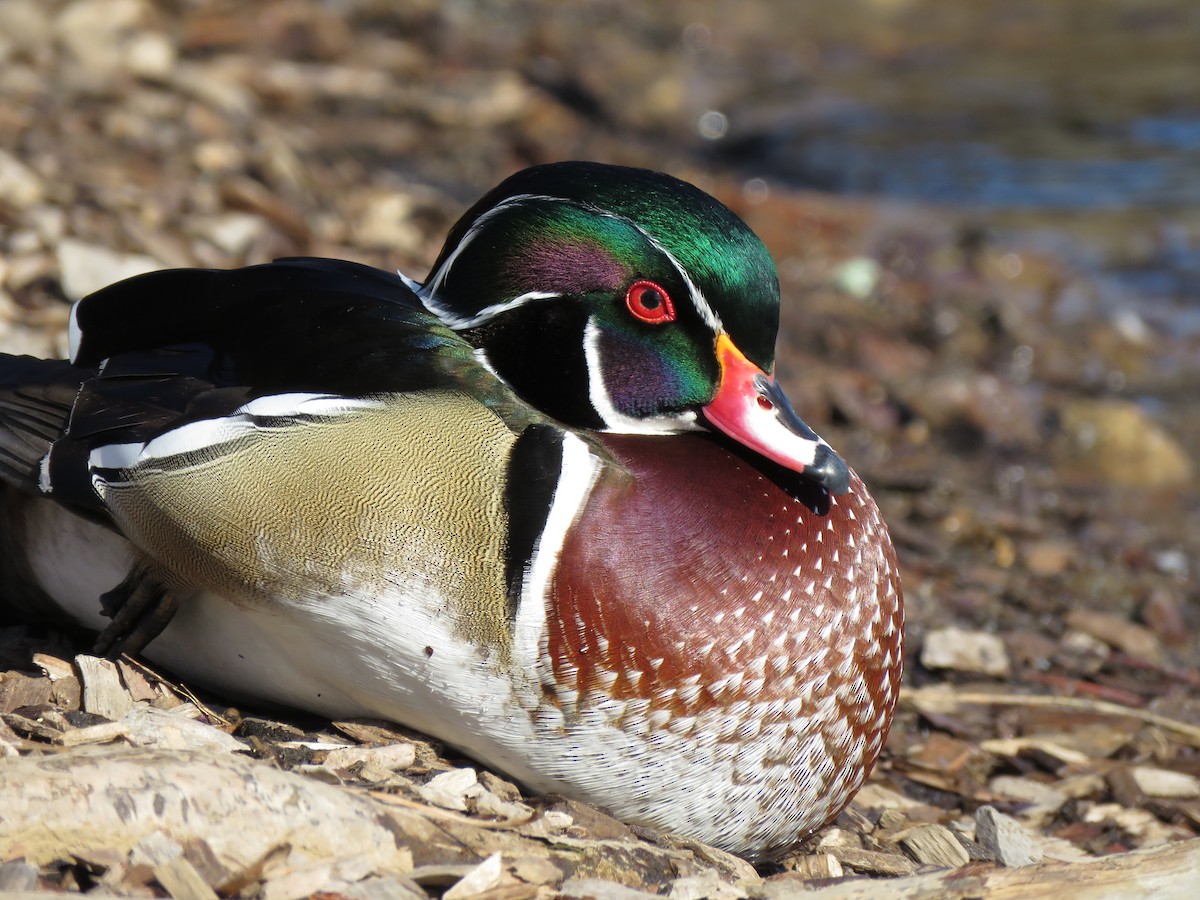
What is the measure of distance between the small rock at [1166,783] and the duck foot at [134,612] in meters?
2.57

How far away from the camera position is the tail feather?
120 inches

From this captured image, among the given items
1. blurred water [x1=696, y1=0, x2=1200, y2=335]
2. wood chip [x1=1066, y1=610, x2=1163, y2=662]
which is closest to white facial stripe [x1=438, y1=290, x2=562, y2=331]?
wood chip [x1=1066, y1=610, x2=1163, y2=662]

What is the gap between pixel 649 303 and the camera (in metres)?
2.88

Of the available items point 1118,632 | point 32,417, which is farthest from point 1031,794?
point 32,417

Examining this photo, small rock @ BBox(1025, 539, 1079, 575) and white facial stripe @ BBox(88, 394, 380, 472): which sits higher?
white facial stripe @ BBox(88, 394, 380, 472)

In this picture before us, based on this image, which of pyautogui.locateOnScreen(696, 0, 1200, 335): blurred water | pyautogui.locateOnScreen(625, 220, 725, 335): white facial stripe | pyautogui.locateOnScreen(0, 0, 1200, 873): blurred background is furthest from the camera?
pyautogui.locateOnScreen(696, 0, 1200, 335): blurred water

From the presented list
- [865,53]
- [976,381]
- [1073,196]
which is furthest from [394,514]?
[865,53]

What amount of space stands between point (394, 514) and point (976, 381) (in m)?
4.52

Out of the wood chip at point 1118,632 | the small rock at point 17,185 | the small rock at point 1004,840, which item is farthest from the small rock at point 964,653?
the small rock at point 17,185

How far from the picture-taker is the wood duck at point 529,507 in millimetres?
2738

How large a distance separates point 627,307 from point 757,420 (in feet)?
1.14

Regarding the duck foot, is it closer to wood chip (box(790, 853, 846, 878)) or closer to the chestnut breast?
the chestnut breast

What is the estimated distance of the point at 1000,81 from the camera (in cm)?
1427

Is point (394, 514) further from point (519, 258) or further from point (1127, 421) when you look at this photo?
point (1127, 421)
